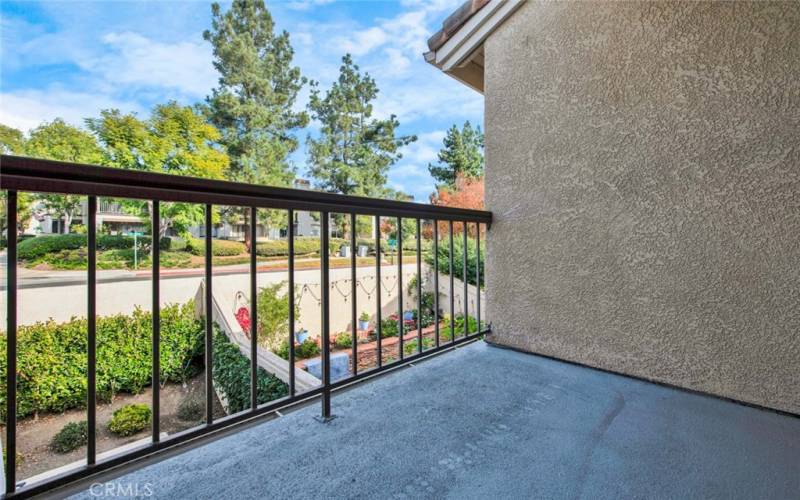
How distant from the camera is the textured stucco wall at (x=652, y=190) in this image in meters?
1.59

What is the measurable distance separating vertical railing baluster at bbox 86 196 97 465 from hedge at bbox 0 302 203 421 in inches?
242

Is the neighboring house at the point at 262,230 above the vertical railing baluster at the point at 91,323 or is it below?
above

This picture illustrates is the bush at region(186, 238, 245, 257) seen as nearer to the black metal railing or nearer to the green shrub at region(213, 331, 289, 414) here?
the green shrub at region(213, 331, 289, 414)

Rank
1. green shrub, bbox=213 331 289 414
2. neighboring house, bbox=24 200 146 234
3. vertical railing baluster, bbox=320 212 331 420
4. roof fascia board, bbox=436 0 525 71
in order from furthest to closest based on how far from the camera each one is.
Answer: neighboring house, bbox=24 200 146 234 → green shrub, bbox=213 331 289 414 → roof fascia board, bbox=436 0 525 71 → vertical railing baluster, bbox=320 212 331 420

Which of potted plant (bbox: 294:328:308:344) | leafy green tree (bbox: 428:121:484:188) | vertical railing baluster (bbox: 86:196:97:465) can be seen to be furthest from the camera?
leafy green tree (bbox: 428:121:484:188)

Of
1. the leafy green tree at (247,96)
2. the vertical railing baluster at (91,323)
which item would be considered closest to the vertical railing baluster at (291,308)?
the vertical railing baluster at (91,323)

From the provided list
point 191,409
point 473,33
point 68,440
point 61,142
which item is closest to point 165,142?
point 61,142

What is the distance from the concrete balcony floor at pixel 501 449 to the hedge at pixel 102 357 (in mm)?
6061

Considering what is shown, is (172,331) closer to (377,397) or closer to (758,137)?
(377,397)

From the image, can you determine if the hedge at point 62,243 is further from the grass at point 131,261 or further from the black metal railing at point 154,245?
the black metal railing at point 154,245

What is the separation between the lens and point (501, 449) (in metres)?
1.27

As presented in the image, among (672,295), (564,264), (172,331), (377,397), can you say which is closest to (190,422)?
(172,331)

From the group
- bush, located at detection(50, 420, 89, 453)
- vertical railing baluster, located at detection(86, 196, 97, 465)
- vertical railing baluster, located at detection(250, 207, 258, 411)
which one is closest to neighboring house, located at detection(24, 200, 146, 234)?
bush, located at detection(50, 420, 89, 453)

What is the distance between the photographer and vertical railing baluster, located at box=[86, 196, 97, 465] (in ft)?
3.12
